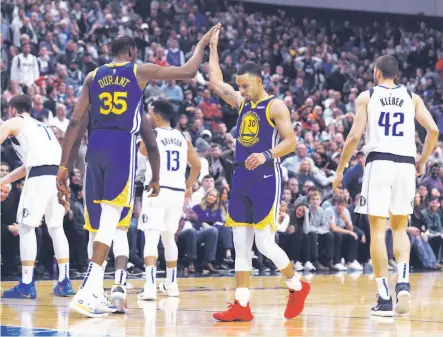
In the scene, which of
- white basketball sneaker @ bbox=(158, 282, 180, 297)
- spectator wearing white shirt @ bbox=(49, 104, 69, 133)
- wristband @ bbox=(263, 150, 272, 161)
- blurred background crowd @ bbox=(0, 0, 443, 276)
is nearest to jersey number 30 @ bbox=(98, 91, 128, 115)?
wristband @ bbox=(263, 150, 272, 161)

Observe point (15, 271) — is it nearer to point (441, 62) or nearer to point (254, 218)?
point (254, 218)

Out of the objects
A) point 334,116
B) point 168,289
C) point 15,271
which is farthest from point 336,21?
point 168,289

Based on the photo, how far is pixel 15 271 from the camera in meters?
14.4

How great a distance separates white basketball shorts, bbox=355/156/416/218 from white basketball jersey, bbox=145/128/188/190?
9.00 ft

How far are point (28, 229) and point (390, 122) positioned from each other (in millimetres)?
4257

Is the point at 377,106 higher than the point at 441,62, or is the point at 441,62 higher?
the point at 441,62

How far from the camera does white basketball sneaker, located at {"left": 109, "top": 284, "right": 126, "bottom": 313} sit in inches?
341

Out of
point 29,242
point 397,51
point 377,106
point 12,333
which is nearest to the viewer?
point 12,333

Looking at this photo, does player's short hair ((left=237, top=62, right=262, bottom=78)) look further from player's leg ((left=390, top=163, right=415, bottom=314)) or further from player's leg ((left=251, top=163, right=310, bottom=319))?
player's leg ((left=390, top=163, right=415, bottom=314))

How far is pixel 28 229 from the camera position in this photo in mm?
10562

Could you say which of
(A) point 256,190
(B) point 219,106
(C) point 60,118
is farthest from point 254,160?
(B) point 219,106

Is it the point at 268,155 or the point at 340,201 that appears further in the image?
the point at 340,201

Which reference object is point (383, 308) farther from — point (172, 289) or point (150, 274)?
point (172, 289)

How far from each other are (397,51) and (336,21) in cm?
238
